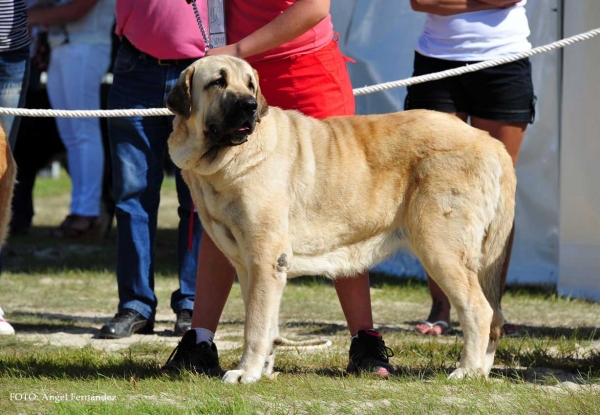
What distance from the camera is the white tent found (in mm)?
6613

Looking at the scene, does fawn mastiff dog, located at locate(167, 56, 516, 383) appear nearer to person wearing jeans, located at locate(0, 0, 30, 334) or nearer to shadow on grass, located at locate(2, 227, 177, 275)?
person wearing jeans, located at locate(0, 0, 30, 334)

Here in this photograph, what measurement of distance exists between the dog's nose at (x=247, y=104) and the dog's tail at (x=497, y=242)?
1.23m

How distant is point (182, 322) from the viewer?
562 cm

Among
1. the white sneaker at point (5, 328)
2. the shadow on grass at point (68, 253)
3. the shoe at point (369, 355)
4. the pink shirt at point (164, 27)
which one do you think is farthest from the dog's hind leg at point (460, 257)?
the shadow on grass at point (68, 253)

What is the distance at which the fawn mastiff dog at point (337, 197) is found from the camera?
13.0 feet

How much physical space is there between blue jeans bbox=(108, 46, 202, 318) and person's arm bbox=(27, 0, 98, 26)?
4.57m

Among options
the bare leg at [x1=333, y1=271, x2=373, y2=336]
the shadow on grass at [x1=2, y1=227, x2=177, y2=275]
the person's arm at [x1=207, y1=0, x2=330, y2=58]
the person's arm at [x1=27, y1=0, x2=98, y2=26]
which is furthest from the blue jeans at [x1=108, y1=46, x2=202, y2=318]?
the person's arm at [x1=27, y1=0, x2=98, y2=26]

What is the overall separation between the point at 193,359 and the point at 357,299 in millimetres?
876

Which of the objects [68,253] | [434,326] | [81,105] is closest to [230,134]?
[434,326]

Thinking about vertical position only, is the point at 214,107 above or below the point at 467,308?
above

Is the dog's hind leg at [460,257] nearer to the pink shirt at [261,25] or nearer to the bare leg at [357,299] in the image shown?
the bare leg at [357,299]

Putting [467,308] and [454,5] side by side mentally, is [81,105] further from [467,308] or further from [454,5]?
[467,308]

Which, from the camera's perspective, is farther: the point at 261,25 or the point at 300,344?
the point at 300,344

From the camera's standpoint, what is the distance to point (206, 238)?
4531 millimetres
